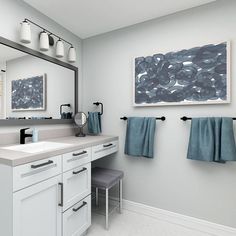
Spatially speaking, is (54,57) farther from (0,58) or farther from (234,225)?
(234,225)

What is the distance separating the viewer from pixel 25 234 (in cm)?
107

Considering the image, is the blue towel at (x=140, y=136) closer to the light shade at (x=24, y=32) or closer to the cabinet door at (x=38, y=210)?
the cabinet door at (x=38, y=210)

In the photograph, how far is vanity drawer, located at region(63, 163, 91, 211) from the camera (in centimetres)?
135

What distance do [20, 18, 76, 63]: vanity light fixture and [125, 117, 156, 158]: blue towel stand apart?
1.08m

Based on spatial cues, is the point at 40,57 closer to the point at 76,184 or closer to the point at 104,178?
the point at 76,184

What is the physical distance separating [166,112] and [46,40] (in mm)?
1467

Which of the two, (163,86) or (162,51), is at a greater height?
(162,51)

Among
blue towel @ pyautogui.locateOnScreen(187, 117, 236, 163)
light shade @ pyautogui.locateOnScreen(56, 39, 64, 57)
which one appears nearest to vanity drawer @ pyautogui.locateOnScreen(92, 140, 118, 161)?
blue towel @ pyautogui.locateOnScreen(187, 117, 236, 163)

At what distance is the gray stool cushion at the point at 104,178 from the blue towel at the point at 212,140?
2.59 ft

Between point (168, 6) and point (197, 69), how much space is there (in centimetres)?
70

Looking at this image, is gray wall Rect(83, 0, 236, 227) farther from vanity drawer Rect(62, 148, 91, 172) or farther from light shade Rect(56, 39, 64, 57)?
vanity drawer Rect(62, 148, 91, 172)

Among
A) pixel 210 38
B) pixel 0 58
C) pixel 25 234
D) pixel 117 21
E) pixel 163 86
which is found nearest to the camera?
pixel 25 234

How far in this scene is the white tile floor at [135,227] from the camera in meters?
1.64

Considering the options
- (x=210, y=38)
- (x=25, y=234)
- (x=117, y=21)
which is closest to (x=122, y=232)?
(x=25, y=234)
